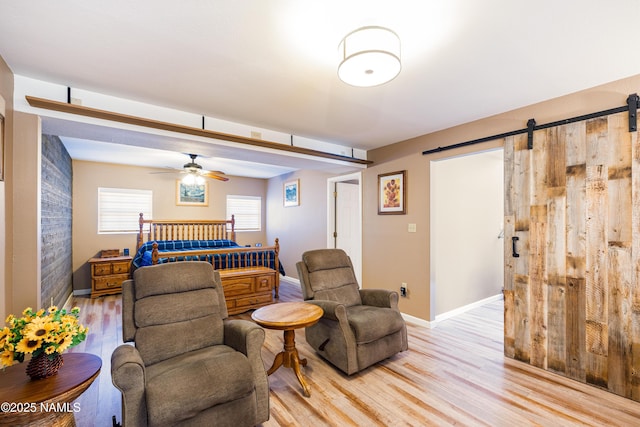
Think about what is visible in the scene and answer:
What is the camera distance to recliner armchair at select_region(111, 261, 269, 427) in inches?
60.3

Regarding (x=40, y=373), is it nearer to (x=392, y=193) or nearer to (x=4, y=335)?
(x=4, y=335)

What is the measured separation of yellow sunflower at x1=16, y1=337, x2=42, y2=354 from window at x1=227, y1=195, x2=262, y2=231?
19.3 feet

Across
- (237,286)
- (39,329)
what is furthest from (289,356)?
(237,286)

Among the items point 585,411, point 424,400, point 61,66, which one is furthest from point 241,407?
point 61,66

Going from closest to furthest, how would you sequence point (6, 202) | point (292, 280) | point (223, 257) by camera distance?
1. point (6, 202)
2. point (223, 257)
3. point (292, 280)

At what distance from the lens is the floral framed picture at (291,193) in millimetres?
6352

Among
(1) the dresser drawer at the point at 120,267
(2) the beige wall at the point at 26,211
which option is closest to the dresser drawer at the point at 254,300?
(2) the beige wall at the point at 26,211

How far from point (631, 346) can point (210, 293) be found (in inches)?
131

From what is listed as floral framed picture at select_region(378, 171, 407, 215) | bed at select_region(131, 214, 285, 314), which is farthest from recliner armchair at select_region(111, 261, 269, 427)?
floral framed picture at select_region(378, 171, 407, 215)

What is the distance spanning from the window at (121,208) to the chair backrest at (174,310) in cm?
457

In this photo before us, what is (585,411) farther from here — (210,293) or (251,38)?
(251,38)

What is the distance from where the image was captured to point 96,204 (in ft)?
18.3

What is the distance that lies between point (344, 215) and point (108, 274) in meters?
4.37

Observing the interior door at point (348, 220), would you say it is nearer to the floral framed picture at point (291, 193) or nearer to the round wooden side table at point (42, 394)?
the floral framed picture at point (291, 193)
